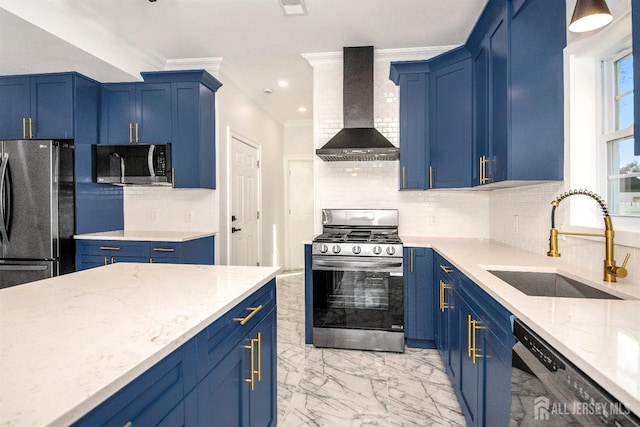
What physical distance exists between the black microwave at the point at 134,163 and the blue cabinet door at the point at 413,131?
7.87 ft

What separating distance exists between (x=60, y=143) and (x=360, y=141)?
9.42 feet

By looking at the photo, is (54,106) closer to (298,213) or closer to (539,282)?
(298,213)

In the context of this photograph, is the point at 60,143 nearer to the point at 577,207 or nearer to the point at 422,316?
the point at 422,316

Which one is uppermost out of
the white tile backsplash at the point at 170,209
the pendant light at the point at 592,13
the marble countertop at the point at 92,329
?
the pendant light at the point at 592,13

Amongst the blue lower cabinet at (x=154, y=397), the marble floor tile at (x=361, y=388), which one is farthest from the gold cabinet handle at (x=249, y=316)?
the marble floor tile at (x=361, y=388)

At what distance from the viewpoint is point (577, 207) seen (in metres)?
1.90

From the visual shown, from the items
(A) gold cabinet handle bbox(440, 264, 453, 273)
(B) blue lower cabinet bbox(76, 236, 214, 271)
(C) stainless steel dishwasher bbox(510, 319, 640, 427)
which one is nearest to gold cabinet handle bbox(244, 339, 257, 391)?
(C) stainless steel dishwasher bbox(510, 319, 640, 427)

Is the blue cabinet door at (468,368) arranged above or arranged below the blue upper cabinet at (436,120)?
below

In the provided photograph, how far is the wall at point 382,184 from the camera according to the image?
3.36 m

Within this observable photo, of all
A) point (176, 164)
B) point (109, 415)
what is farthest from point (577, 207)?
point (176, 164)

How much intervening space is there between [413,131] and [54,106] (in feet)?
11.5

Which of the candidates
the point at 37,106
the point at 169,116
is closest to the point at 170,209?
the point at 169,116

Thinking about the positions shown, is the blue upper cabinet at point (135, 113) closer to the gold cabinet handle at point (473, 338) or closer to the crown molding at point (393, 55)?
the crown molding at point (393, 55)

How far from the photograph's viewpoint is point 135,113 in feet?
11.7
